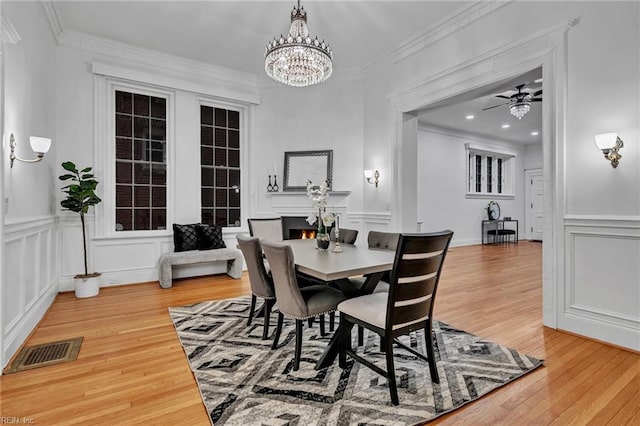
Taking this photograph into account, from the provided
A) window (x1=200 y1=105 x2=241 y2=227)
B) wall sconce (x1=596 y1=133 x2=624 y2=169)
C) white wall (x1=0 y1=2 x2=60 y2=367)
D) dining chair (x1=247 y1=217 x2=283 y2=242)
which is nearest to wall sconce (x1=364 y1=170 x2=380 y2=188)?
dining chair (x1=247 y1=217 x2=283 y2=242)

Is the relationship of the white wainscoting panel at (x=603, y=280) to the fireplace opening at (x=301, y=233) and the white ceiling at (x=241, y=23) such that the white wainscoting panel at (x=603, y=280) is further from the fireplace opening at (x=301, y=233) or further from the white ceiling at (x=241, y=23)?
the fireplace opening at (x=301, y=233)

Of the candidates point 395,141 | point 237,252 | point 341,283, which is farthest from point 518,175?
point 341,283

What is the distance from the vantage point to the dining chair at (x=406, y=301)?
180 cm

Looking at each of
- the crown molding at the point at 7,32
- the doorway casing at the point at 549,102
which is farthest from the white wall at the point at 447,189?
the crown molding at the point at 7,32

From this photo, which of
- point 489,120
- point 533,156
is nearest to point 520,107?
point 489,120

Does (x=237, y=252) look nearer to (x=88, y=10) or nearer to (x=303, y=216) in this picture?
(x=303, y=216)

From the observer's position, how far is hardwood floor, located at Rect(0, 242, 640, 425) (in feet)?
5.81

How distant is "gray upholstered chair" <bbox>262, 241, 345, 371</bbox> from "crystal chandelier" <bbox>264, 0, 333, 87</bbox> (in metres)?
1.90

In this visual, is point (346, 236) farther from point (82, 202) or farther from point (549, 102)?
point (82, 202)

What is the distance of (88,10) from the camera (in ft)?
12.5

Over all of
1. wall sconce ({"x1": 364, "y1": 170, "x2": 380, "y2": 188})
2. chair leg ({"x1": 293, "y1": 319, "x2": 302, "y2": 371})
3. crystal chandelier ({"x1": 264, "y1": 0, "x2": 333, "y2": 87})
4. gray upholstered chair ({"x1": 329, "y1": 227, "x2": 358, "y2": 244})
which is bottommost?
chair leg ({"x1": 293, "y1": 319, "x2": 302, "y2": 371})

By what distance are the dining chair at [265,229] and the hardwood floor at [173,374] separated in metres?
0.96

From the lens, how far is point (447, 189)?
28.6 feet

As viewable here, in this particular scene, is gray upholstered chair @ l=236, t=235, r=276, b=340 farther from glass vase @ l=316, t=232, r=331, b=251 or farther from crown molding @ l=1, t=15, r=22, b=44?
crown molding @ l=1, t=15, r=22, b=44
